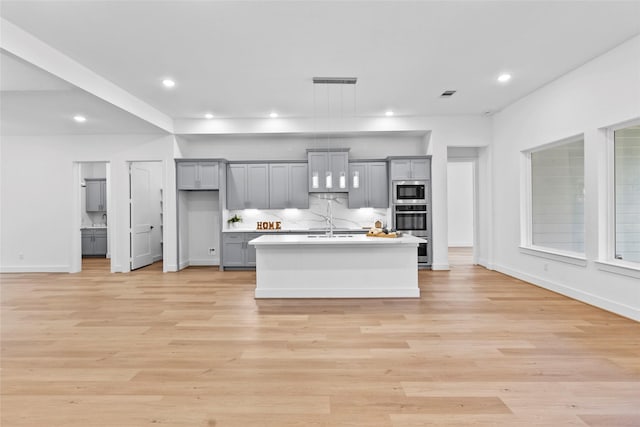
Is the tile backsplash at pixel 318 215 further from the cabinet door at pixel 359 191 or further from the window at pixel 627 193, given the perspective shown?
the window at pixel 627 193

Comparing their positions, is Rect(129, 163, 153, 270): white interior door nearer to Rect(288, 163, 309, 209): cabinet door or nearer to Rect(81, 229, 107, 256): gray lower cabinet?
Rect(81, 229, 107, 256): gray lower cabinet

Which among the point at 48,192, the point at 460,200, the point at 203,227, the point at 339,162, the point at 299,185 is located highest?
the point at 339,162

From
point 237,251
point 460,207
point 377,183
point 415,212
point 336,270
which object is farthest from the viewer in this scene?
point 460,207

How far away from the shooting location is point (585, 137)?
452cm

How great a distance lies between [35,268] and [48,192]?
1.60 meters

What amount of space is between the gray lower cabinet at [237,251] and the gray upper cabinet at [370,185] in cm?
221

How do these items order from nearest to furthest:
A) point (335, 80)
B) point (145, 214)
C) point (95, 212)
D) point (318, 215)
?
point (335, 80), point (318, 215), point (145, 214), point (95, 212)

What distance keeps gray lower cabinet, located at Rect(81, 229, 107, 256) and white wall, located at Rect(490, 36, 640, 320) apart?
9719 millimetres

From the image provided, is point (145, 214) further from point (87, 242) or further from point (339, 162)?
point (339, 162)

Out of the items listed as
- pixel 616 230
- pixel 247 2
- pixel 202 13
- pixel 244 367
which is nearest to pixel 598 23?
pixel 616 230

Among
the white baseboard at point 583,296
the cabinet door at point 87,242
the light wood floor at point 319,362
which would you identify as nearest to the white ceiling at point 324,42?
the white baseboard at point 583,296

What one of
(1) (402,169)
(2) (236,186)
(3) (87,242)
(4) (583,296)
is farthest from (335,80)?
(3) (87,242)

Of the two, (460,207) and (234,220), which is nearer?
(234,220)

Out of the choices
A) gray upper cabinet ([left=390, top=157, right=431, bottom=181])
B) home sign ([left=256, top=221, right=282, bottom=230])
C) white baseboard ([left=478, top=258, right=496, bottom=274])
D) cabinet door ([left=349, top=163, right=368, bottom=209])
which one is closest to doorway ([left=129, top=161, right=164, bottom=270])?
home sign ([left=256, top=221, right=282, bottom=230])
